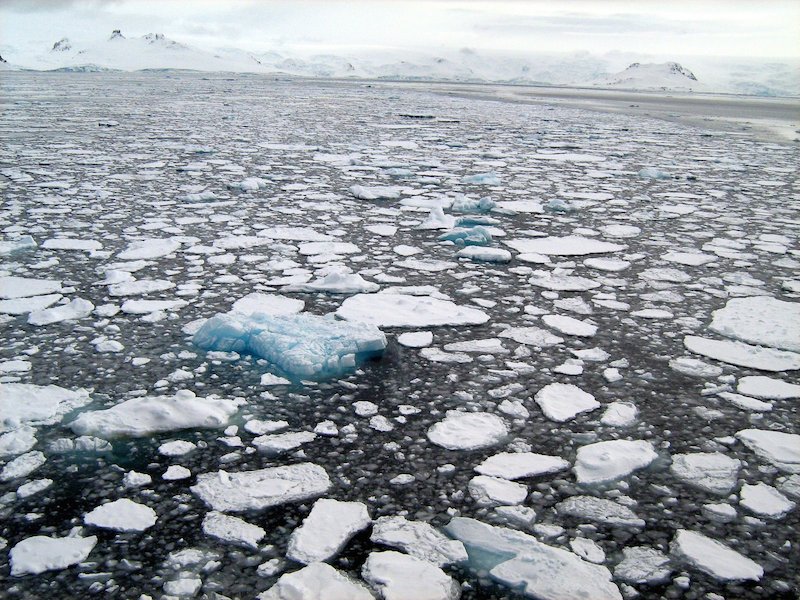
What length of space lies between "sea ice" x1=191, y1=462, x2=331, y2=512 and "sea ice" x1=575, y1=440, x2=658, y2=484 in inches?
25.9

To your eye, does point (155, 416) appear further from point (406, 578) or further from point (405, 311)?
point (405, 311)

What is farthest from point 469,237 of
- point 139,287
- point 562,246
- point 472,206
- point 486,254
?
point 139,287

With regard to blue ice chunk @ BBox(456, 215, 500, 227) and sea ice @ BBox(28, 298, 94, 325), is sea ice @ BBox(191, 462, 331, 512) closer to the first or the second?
sea ice @ BBox(28, 298, 94, 325)

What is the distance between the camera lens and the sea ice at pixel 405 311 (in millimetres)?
2525

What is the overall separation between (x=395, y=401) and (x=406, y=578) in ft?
2.43

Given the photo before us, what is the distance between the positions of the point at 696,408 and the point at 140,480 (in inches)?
63.4

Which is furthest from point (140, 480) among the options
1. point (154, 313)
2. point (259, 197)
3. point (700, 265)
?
point (259, 197)

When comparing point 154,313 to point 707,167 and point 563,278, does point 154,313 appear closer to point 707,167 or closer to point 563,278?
point 563,278

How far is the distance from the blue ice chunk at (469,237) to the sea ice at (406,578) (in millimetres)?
2577

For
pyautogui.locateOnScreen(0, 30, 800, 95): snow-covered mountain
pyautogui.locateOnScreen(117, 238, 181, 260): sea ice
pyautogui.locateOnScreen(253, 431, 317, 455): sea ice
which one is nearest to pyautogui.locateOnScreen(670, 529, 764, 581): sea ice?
pyautogui.locateOnScreen(253, 431, 317, 455): sea ice

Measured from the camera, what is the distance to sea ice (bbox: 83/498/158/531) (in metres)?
1.34

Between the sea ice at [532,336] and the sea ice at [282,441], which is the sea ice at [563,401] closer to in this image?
the sea ice at [532,336]

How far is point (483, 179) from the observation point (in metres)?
5.86

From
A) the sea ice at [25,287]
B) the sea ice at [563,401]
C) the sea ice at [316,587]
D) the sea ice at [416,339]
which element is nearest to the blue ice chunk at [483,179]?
the sea ice at [416,339]
